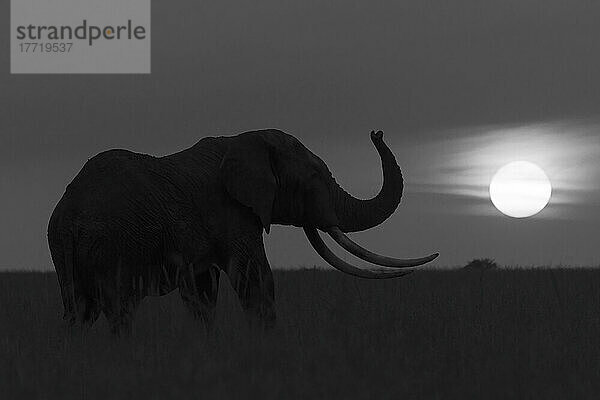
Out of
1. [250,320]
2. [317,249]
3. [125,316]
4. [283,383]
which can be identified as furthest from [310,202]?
[283,383]

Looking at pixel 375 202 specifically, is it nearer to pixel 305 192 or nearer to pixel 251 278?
pixel 305 192

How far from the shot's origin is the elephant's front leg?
7.62 metres

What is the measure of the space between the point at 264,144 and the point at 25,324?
2776mm

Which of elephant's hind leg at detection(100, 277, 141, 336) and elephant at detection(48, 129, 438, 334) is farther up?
elephant at detection(48, 129, 438, 334)

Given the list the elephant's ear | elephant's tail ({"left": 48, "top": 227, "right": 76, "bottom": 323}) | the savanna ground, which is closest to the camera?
the savanna ground

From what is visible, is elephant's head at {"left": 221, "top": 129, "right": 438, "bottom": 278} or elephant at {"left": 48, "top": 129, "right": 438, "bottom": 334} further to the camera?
elephant's head at {"left": 221, "top": 129, "right": 438, "bottom": 278}

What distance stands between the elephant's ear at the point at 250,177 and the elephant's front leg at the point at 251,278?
0.26m

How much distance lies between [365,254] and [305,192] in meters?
0.82

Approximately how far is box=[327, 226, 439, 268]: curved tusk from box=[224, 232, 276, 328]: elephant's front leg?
1094 millimetres

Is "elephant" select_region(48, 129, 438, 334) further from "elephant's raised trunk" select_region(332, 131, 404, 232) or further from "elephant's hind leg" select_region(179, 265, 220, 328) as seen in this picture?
"elephant's raised trunk" select_region(332, 131, 404, 232)

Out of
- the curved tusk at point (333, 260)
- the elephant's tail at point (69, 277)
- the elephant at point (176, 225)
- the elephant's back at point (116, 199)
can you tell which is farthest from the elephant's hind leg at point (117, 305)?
the curved tusk at point (333, 260)

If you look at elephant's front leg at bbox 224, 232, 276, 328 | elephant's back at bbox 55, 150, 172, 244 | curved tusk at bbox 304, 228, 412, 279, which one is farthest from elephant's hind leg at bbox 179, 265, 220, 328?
curved tusk at bbox 304, 228, 412, 279

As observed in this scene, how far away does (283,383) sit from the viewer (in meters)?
5.13

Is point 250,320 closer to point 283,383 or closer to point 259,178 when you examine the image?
point 259,178
